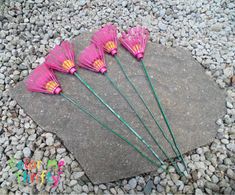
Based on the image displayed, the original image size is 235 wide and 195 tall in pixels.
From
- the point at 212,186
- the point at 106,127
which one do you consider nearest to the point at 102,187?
the point at 106,127

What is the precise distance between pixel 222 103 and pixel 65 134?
40.5 inches

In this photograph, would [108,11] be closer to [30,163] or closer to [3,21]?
[3,21]

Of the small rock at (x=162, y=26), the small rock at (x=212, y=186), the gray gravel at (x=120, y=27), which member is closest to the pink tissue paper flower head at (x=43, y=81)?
the gray gravel at (x=120, y=27)

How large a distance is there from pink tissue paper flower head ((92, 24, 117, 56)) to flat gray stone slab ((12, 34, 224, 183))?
0.20ft

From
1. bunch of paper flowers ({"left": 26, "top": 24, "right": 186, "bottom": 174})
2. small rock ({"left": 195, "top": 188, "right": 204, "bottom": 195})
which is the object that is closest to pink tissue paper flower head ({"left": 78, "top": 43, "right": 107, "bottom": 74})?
bunch of paper flowers ({"left": 26, "top": 24, "right": 186, "bottom": 174})

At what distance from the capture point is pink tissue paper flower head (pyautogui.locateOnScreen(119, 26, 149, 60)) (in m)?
2.23

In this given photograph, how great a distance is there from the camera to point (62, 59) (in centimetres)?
218

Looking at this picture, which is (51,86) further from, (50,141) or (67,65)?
(50,141)

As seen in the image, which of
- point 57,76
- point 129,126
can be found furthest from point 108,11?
point 129,126

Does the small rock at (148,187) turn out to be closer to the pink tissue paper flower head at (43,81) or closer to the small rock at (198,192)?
the small rock at (198,192)

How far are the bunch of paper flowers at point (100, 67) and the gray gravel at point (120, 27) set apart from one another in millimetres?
149

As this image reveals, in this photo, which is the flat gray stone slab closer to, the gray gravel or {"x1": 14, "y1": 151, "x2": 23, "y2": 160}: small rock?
the gray gravel

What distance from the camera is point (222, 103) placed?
210 cm

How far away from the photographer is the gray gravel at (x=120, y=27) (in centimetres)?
182
